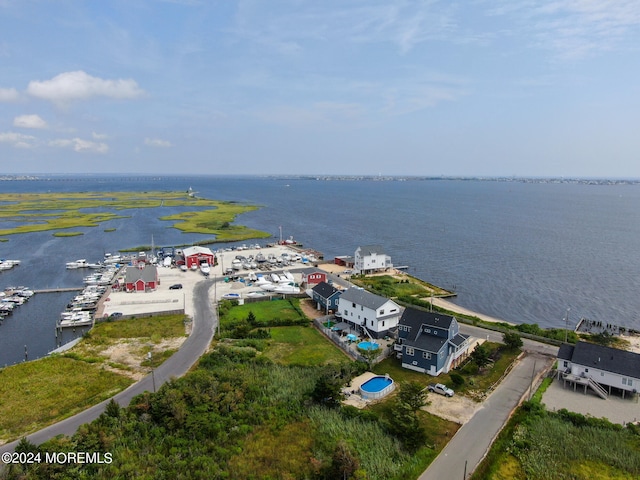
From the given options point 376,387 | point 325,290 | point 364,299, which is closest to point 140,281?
point 325,290

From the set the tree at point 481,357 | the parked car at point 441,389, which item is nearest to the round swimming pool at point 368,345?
the parked car at point 441,389

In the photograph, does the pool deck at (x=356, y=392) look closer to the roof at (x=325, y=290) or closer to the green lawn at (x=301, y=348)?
the green lawn at (x=301, y=348)

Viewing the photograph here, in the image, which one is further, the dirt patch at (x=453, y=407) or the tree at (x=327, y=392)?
the tree at (x=327, y=392)

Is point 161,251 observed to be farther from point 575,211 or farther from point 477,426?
point 575,211

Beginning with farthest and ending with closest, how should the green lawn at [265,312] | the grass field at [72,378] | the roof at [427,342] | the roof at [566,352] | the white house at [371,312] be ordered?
the green lawn at [265,312] → the white house at [371,312] → the roof at [427,342] → the roof at [566,352] → the grass field at [72,378]

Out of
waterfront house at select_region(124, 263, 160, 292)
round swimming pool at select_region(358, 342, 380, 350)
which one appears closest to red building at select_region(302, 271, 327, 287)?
round swimming pool at select_region(358, 342, 380, 350)

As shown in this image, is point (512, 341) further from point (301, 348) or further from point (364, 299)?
point (301, 348)

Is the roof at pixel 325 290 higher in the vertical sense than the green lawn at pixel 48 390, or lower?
higher
